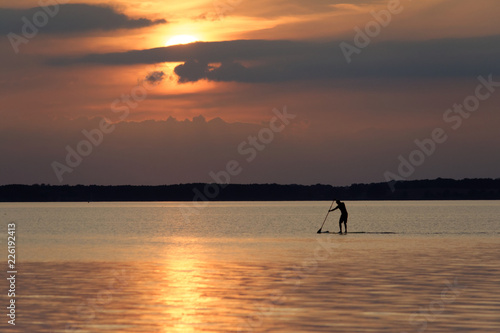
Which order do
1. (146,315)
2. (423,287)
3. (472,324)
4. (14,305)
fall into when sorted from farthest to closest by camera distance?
1. (423,287)
2. (14,305)
3. (146,315)
4. (472,324)

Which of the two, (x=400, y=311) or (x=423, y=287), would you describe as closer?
(x=400, y=311)

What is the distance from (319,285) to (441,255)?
14288 mm

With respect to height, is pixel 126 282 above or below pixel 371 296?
above

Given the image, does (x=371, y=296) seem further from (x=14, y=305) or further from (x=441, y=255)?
(x=441, y=255)

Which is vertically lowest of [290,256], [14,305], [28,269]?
[14,305]

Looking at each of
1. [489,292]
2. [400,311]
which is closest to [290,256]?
[489,292]

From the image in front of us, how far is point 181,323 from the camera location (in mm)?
19078

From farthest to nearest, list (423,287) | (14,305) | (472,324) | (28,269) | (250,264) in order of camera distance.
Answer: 1. (250,264)
2. (28,269)
3. (423,287)
4. (14,305)
5. (472,324)

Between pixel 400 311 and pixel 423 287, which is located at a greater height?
pixel 423 287

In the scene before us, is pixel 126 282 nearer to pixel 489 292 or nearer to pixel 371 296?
pixel 371 296

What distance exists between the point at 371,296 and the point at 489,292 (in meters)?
3.75

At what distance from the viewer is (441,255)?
38656 millimetres

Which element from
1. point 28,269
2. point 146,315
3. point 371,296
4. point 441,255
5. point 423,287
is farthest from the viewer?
point 441,255

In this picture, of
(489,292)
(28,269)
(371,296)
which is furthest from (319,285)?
(28,269)
